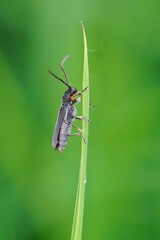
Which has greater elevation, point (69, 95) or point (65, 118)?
point (69, 95)

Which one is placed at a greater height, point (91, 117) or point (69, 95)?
point (69, 95)

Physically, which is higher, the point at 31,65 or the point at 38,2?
the point at 38,2

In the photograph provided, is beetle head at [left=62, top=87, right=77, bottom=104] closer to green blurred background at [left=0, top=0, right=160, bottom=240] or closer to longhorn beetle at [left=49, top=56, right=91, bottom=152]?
longhorn beetle at [left=49, top=56, right=91, bottom=152]

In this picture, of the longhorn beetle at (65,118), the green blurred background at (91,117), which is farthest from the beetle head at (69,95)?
the green blurred background at (91,117)

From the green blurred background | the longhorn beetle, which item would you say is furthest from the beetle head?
the green blurred background

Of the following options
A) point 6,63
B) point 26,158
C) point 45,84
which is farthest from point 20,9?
point 26,158

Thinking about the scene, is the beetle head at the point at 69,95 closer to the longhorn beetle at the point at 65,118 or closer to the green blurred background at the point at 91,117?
the longhorn beetle at the point at 65,118

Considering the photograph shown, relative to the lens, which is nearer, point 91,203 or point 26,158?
point 91,203

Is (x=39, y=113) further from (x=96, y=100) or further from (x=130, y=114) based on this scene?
(x=130, y=114)
